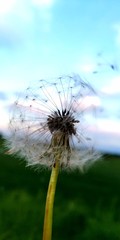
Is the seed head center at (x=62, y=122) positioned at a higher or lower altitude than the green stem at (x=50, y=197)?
higher

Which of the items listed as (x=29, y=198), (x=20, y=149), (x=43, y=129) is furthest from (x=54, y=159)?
(x=29, y=198)

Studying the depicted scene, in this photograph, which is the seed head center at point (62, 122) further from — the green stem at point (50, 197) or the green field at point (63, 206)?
the green field at point (63, 206)

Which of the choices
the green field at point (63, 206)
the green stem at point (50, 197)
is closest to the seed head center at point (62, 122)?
the green stem at point (50, 197)

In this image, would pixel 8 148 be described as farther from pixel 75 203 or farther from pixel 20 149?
pixel 75 203

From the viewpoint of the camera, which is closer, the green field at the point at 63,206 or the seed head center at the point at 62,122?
the seed head center at the point at 62,122

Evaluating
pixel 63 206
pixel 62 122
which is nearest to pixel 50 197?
pixel 62 122

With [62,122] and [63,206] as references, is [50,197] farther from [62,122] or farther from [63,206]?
[63,206]

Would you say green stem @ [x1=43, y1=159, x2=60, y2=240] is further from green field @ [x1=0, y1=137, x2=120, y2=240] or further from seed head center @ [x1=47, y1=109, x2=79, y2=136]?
green field @ [x1=0, y1=137, x2=120, y2=240]

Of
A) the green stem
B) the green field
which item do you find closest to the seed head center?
the green stem
